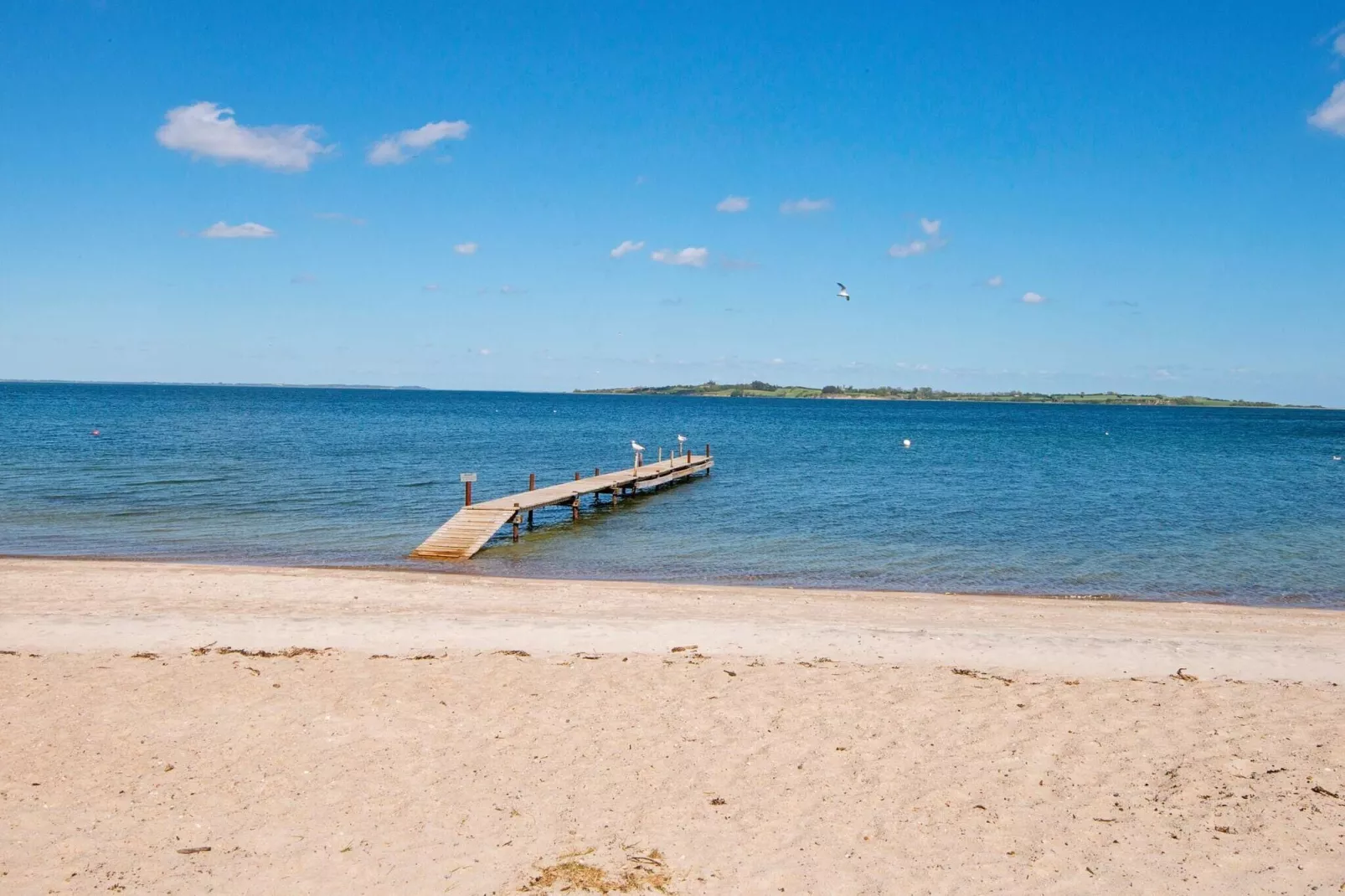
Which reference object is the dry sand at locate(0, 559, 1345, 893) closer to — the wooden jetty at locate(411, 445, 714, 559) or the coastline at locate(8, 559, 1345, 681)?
the coastline at locate(8, 559, 1345, 681)

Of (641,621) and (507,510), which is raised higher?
(507,510)

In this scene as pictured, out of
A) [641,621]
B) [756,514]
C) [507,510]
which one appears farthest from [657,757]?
[756,514]

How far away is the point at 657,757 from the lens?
895 cm

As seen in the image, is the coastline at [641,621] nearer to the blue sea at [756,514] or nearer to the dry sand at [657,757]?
the dry sand at [657,757]

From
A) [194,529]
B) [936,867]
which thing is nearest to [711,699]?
[936,867]

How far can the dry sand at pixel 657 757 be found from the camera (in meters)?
6.90

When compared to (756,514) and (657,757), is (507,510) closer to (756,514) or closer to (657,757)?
(756,514)

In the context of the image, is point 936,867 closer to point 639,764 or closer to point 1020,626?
point 639,764

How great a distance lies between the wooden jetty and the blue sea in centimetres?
73

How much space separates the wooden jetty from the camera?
2395 cm

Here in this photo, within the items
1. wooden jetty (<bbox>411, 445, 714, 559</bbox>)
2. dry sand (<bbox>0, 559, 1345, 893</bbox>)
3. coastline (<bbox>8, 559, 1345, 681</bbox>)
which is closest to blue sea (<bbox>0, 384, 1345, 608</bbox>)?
wooden jetty (<bbox>411, 445, 714, 559</bbox>)

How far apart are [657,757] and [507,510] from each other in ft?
61.1

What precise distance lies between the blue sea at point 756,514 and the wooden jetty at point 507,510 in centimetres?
73

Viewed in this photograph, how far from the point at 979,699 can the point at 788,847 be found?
14.8 ft
